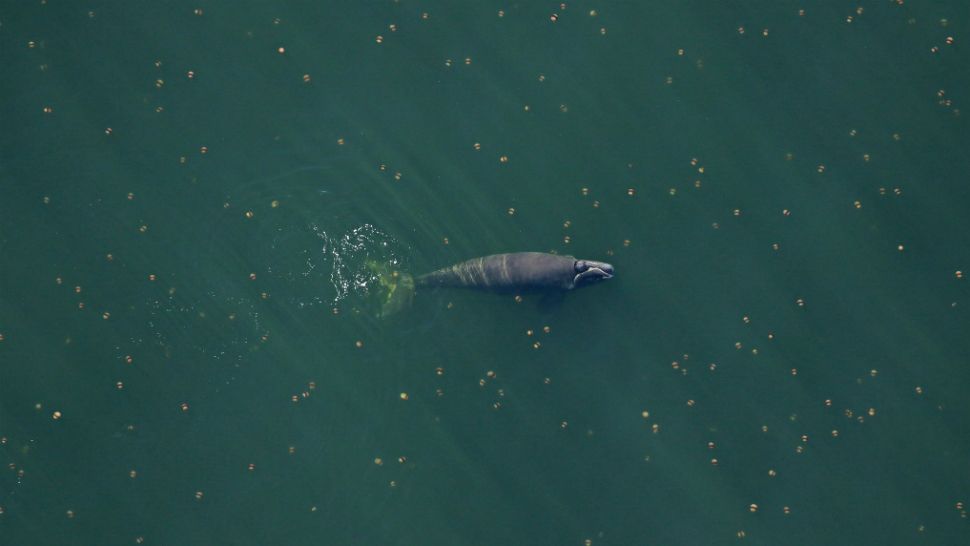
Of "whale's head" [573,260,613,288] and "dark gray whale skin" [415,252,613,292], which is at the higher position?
"dark gray whale skin" [415,252,613,292]

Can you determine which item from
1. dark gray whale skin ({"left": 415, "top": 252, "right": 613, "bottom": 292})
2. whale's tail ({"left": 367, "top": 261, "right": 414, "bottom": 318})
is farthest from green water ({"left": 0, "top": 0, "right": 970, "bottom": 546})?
dark gray whale skin ({"left": 415, "top": 252, "right": 613, "bottom": 292})

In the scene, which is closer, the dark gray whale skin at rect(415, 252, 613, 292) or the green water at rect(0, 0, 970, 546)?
the dark gray whale skin at rect(415, 252, 613, 292)

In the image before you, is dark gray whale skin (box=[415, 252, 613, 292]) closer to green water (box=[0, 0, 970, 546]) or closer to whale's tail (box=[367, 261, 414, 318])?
green water (box=[0, 0, 970, 546])

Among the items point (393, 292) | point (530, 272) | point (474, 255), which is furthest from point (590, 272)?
point (393, 292)

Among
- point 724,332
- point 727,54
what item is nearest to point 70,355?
point 724,332

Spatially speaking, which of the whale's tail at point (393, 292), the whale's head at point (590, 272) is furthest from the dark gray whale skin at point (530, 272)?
the whale's tail at point (393, 292)

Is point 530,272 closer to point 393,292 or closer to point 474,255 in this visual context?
point 474,255
